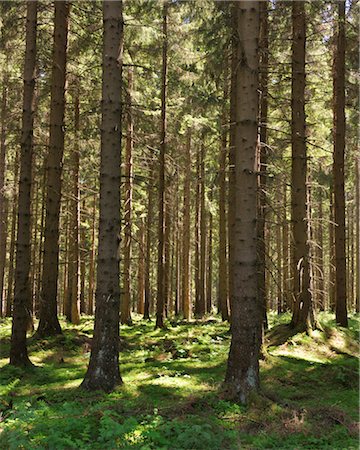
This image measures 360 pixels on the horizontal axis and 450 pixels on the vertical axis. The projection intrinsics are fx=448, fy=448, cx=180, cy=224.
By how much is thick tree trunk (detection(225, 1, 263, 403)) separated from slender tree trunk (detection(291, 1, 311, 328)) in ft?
16.9

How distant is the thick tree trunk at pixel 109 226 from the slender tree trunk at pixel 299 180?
601 centimetres

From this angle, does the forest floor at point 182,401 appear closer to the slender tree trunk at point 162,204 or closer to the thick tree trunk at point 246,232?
the thick tree trunk at point 246,232

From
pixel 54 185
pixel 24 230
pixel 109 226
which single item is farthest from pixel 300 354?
pixel 54 185

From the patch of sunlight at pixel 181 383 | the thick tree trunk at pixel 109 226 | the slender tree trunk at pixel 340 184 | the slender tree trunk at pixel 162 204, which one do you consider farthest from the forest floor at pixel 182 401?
the slender tree trunk at pixel 162 204

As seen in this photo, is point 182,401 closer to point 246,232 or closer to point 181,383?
point 181,383

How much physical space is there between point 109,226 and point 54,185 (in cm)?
600

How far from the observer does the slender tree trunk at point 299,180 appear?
12.5 meters

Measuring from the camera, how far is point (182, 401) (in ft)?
24.4

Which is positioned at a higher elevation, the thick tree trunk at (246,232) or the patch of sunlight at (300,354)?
the thick tree trunk at (246,232)

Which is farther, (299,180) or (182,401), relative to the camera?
(299,180)

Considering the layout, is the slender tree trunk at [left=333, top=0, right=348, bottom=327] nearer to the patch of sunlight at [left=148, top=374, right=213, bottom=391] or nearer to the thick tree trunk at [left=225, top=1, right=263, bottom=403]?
the patch of sunlight at [left=148, top=374, right=213, bottom=391]

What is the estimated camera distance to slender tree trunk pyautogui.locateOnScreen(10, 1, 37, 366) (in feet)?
33.6

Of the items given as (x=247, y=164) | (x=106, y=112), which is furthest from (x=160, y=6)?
(x=247, y=164)

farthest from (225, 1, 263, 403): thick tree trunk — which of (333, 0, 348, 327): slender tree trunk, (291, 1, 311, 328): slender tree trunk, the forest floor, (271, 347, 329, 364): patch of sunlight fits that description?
(333, 0, 348, 327): slender tree trunk
